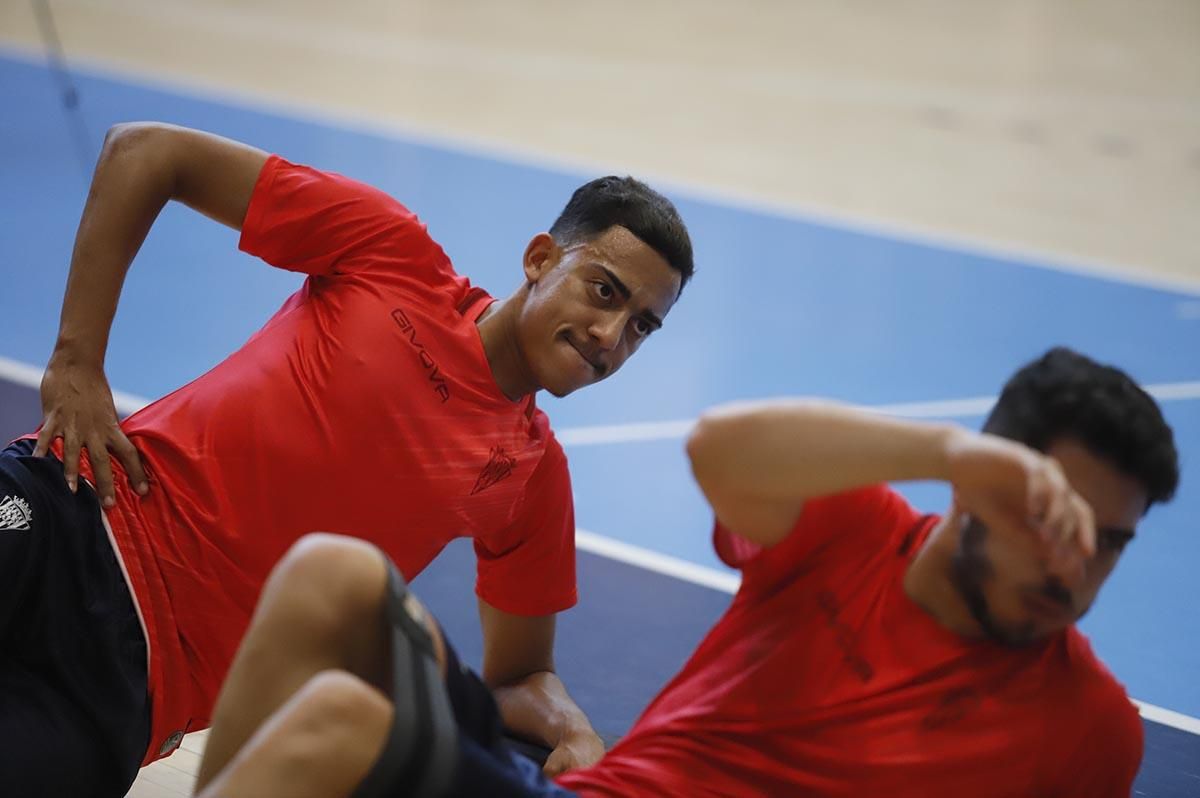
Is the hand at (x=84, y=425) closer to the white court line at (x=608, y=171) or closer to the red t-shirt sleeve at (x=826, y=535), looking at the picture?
the red t-shirt sleeve at (x=826, y=535)

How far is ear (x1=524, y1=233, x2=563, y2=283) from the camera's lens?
350 cm

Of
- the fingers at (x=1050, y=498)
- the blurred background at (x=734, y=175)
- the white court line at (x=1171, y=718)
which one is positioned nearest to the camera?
the fingers at (x=1050, y=498)

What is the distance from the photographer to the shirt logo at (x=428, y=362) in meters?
3.34

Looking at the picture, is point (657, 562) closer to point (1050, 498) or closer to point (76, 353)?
point (76, 353)

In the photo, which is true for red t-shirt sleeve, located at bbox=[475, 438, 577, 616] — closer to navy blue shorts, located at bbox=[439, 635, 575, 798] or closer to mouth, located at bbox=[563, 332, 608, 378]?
mouth, located at bbox=[563, 332, 608, 378]

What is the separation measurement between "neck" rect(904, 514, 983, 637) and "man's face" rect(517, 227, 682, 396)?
1.02 m

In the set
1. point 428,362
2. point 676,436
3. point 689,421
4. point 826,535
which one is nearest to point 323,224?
point 428,362

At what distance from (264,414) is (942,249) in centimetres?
607

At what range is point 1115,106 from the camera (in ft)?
40.1

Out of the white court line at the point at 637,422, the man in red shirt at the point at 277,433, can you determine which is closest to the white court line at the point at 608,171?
the white court line at the point at 637,422

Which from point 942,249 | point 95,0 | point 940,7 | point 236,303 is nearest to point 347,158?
point 236,303

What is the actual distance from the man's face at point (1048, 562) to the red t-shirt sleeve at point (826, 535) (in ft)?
0.62

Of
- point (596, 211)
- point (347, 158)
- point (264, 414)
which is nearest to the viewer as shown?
point (264, 414)

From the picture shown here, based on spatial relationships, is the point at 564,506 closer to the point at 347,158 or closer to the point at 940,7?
the point at 347,158
